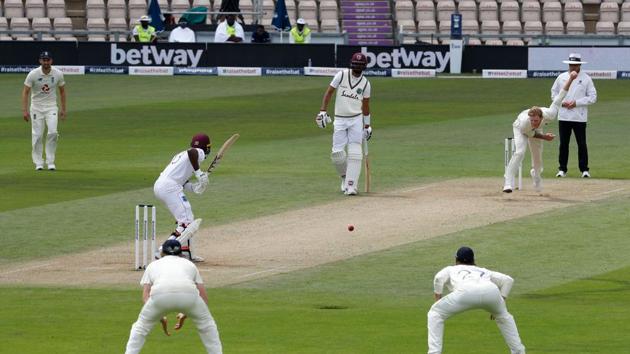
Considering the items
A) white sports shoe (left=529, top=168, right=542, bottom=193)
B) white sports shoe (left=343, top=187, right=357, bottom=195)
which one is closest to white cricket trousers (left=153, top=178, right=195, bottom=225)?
white sports shoe (left=343, top=187, right=357, bottom=195)

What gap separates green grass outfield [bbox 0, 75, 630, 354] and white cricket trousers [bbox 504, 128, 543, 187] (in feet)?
4.32

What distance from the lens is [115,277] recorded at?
19469 millimetres

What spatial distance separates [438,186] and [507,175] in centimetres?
167

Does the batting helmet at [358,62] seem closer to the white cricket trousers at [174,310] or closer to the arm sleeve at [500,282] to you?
the arm sleeve at [500,282]

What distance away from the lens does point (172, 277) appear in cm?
1341

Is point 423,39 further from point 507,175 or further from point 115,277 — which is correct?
point 115,277

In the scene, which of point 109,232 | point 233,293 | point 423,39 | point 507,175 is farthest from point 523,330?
point 423,39

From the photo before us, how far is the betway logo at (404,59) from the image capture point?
168 feet

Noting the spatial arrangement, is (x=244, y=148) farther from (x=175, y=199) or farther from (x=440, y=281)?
(x=440, y=281)

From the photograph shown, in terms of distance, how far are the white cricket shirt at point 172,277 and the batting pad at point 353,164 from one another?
12229 millimetres

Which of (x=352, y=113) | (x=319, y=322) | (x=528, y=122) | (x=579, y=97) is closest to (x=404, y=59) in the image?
(x=579, y=97)

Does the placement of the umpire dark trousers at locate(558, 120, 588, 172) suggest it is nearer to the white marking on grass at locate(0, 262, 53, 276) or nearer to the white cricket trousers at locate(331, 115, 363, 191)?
the white cricket trousers at locate(331, 115, 363, 191)

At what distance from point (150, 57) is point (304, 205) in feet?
90.2

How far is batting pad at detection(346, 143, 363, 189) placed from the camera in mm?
25781
